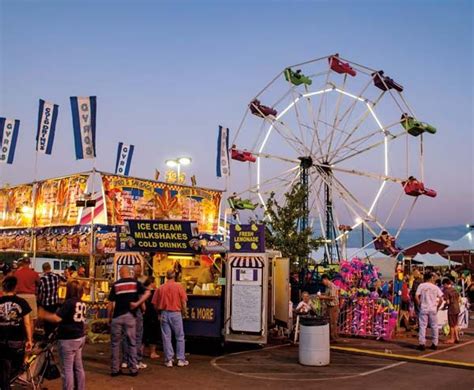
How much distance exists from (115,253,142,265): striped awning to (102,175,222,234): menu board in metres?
5.74

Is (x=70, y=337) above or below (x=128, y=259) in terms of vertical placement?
below

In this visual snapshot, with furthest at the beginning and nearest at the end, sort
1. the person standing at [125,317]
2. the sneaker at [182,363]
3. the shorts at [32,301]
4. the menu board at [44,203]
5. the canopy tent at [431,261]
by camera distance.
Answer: the canopy tent at [431,261] < the menu board at [44,203] < the shorts at [32,301] < the sneaker at [182,363] < the person standing at [125,317]

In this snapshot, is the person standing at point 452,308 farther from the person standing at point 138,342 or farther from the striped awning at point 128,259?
the person standing at point 138,342

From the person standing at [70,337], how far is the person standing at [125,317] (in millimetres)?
1888

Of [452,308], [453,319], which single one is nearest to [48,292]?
[452,308]

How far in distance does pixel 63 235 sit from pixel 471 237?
2321 cm

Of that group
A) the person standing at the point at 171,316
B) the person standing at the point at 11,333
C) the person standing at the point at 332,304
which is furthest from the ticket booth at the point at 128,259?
the person standing at the point at 11,333

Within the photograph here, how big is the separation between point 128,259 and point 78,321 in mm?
5598

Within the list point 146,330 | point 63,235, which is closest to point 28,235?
point 63,235

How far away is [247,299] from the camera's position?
36.4ft

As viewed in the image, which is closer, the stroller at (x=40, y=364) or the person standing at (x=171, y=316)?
the stroller at (x=40, y=364)

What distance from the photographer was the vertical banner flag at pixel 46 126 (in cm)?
1928

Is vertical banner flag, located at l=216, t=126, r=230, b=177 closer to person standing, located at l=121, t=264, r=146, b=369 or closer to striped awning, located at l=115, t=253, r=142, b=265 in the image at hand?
striped awning, located at l=115, t=253, r=142, b=265

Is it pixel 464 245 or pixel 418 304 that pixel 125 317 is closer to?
pixel 418 304
